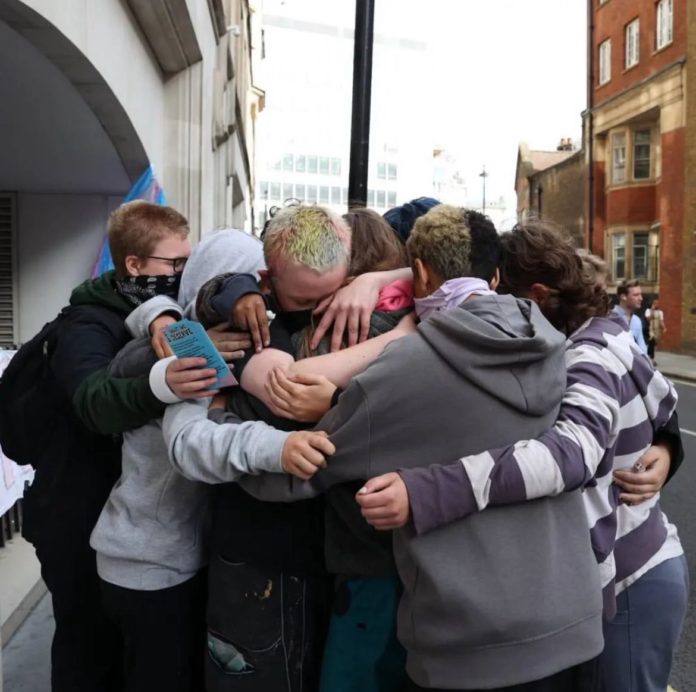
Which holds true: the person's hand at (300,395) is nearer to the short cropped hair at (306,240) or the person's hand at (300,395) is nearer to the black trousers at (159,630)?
the short cropped hair at (306,240)

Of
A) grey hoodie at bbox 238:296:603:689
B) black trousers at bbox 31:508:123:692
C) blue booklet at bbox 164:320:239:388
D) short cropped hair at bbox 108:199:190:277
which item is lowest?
black trousers at bbox 31:508:123:692

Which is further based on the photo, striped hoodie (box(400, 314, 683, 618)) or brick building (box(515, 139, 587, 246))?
brick building (box(515, 139, 587, 246))

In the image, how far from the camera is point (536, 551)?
150cm

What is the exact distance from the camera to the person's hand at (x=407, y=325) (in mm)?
1760

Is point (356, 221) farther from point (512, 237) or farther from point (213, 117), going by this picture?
point (213, 117)

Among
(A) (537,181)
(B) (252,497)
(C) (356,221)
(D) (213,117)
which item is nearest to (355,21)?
(C) (356,221)

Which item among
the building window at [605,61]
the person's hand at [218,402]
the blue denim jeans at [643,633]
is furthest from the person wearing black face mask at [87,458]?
the building window at [605,61]

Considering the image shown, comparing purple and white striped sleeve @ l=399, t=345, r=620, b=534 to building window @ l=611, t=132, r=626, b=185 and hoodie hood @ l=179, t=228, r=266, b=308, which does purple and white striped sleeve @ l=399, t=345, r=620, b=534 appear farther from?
building window @ l=611, t=132, r=626, b=185

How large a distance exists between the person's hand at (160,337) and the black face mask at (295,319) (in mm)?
294

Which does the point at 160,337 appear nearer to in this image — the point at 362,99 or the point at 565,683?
the point at 565,683

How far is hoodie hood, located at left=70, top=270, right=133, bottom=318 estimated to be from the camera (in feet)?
7.21

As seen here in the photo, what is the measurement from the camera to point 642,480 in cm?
195

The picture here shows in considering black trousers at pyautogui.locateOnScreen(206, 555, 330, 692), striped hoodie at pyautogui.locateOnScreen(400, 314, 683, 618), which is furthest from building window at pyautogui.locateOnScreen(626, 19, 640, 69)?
black trousers at pyautogui.locateOnScreen(206, 555, 330, 692)

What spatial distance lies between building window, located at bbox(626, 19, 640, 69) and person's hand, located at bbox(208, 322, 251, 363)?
30.4 m
